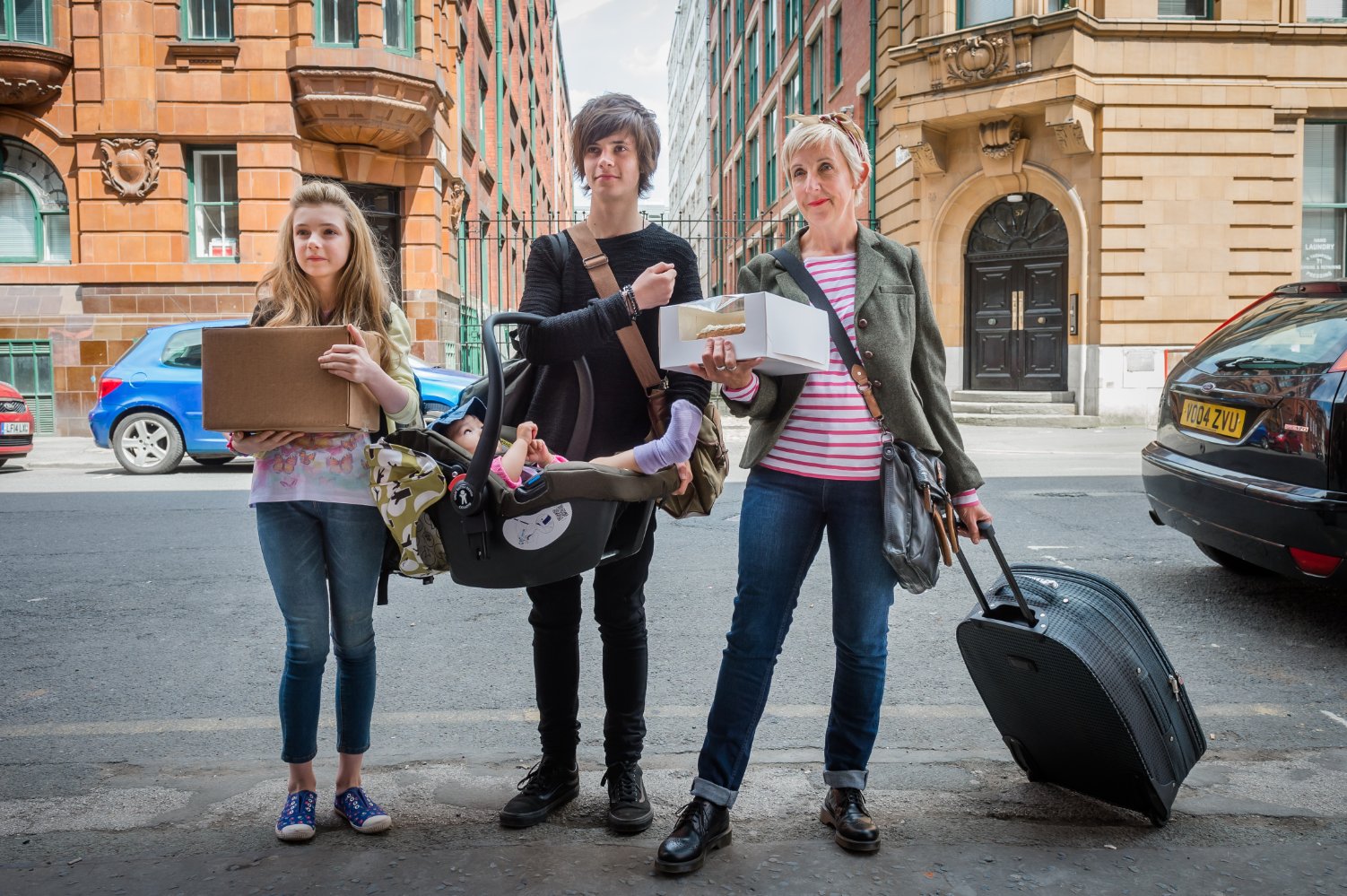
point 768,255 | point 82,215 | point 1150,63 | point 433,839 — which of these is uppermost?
point 1150,63

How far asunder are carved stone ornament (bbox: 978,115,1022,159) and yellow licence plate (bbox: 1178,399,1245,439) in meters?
14.1

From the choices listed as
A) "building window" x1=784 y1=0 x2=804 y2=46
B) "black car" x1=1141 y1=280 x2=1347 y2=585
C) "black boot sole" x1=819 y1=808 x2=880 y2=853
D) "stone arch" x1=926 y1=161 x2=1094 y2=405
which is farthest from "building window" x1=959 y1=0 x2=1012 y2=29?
"black boot sole" x1=819 y1=808 x2=880 y2=853

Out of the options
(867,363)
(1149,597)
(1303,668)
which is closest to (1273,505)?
(1303,668)

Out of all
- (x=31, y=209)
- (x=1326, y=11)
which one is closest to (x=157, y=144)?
(x=31, y=209)

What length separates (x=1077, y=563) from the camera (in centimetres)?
655

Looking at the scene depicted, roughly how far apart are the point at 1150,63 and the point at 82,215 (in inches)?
690

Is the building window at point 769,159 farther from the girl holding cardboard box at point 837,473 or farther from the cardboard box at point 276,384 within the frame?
the cardboard box at point 276,384

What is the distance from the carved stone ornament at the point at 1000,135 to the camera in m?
18.3

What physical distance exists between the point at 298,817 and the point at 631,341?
155 centimetres

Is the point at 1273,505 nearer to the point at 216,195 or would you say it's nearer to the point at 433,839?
the point at 433,839

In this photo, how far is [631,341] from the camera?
2781 mm

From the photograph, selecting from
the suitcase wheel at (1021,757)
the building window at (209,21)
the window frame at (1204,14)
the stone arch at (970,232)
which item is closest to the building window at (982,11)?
the window frame at (1204,14)

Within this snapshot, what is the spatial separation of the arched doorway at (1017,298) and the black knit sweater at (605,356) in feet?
56.5

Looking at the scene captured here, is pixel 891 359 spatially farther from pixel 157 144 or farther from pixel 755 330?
pixel 157 144
